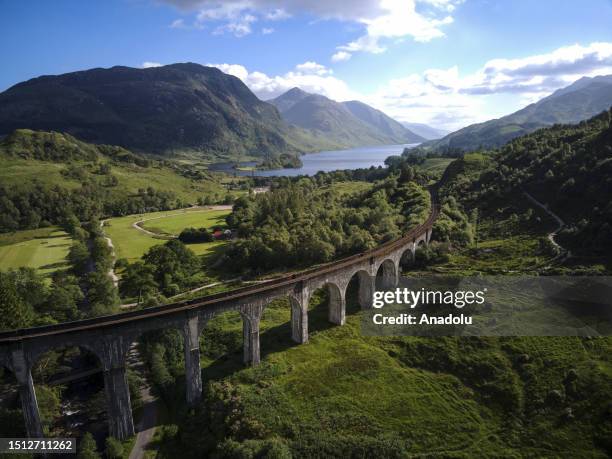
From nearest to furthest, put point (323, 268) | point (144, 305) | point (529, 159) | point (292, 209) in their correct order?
point (323, 268)
point (144, 305)
point (292, 209)
point (529, 159)

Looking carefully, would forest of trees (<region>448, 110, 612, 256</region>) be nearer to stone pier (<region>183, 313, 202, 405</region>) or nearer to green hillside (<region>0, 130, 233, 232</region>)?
stone pier (<region>183, 313, 202, 405</region>)

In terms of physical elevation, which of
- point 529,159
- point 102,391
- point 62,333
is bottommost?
point 102,391

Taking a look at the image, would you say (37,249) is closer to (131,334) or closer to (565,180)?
(131,334)

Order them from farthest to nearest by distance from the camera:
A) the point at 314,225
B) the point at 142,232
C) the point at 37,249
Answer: the point at 142,232 < the point at 37,249 < the point at 314,225

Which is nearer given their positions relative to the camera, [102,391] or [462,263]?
[102,391]

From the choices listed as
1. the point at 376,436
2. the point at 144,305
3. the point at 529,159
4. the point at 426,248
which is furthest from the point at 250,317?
the point at 529,159

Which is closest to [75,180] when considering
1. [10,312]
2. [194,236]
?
[194,236]

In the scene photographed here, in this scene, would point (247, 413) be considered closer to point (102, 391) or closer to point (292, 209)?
point (102, 391)
